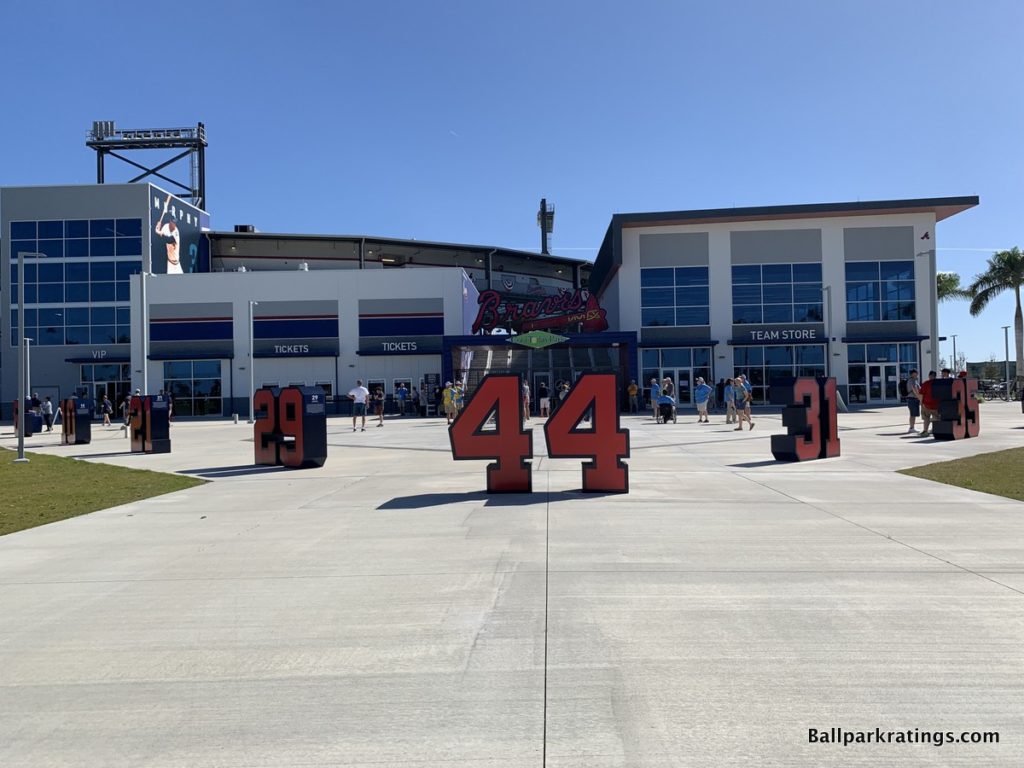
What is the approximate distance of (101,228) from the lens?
5350cm

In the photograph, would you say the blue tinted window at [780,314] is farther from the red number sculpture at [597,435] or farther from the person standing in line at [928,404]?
the red number sculpture at [597,435]

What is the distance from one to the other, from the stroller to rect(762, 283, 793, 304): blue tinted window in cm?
1760

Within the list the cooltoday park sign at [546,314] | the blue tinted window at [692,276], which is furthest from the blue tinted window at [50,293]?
the blue tinted window at [692,276]

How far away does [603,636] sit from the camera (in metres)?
4.77

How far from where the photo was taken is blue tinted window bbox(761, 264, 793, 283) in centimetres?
4478

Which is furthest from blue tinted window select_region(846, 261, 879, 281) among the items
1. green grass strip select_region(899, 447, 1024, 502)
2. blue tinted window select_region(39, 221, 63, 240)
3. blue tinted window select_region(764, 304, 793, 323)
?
blue tinted window select_region(39, 221, 63, 240)

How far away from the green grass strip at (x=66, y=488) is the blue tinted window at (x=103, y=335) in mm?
38170

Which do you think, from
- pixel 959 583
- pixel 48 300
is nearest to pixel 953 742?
pixel 959 583

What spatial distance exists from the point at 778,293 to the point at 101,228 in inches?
1770

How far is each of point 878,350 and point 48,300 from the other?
53.3 metres

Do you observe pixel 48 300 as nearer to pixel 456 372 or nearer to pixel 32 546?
pixel 456 372

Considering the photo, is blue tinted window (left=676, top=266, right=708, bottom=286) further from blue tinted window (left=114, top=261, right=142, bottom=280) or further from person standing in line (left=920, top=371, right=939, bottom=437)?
blue tinted window (left=114, top=261, right=142, bottom=280)

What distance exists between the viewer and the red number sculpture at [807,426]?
15.3 m

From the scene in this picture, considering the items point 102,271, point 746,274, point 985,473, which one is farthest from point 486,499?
point 102,271
